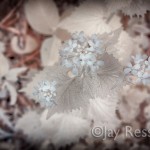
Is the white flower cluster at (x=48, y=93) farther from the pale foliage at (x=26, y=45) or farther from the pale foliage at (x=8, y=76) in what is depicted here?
the pale foliage at (x=26, y=45)

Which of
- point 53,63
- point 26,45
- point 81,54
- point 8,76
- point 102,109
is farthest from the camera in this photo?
point 26,45

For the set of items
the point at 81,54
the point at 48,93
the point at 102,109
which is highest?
the point at 81,54

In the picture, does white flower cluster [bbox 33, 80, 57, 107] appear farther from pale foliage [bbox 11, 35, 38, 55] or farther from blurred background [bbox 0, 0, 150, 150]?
pale foliage [bbox 11, 35, 38, 55]

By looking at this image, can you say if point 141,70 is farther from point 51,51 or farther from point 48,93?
point 51,51

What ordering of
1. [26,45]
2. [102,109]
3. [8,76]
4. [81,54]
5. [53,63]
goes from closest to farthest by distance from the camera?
[81,54] < [102,109] < [53,63] < [8,76] < [26,45]

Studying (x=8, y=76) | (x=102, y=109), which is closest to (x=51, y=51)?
(x=8, y=76)

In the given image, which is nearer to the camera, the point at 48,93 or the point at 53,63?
the point at 48,93

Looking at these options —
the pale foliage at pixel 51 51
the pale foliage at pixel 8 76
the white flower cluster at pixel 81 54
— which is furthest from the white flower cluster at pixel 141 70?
the pale foliage at pixel 8 76

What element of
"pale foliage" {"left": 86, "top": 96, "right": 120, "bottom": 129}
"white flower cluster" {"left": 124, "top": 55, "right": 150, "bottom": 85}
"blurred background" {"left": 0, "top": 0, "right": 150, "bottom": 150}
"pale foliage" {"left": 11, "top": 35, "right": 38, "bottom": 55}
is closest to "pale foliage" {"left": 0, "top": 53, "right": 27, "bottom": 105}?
"blurred background" {"left": 0, "top": 0, "right": 150, "bottom": 150}

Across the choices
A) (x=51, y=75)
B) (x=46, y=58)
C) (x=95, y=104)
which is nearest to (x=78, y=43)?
Answer: (x=51, y=75)
